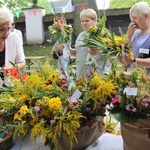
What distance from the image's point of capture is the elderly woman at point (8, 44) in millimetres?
1594

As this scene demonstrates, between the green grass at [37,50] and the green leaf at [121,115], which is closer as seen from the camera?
the green leaf at [121,115]

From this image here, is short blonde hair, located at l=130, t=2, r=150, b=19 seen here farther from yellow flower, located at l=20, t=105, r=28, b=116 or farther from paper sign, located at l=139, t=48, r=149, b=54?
yellow flower, located at l=20, t=105, r=28, b=116

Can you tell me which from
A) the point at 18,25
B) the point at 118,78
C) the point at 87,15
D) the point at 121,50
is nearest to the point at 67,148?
the point at 118,78

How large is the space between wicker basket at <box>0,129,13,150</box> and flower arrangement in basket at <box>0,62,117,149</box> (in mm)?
82

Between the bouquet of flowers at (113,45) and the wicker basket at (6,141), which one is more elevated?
the bouquet of flowers at (113,45)

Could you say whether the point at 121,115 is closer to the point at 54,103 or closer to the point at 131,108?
the point at 131,108

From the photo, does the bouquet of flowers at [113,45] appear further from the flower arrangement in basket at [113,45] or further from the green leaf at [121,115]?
the green leaf at [121,115]

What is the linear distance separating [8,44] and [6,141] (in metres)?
0.83

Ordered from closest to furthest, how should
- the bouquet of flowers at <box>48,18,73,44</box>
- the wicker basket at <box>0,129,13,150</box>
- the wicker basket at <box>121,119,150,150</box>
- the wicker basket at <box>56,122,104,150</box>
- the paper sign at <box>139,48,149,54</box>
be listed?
the wicker basket at <box>121,119,150,150</box>, the wicker basket at <box>56,122,104,150</box>, the wicker basket at <box>0,129,13,150</box>, the paper sign at <box>139,48,149,54</box>, the bouquet of flowers at <box>48,18,73,44</box>

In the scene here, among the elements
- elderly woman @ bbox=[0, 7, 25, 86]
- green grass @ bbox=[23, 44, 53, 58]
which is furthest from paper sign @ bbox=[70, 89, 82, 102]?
green grass @ bbox=[23, 44, 53, 58]

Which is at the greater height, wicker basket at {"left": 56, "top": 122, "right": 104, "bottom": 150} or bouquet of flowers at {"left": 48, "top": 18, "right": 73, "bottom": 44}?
bouquet of flowers at {"left": 48, "top": 18, "right": 73, "bottom": 44}

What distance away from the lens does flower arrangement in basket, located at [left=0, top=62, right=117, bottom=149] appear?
3.04 feet

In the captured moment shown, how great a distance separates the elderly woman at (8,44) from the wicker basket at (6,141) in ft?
1.60

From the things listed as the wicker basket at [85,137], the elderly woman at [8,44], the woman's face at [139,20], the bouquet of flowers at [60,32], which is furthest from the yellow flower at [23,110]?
the bouquet of flowers at [60,32]
